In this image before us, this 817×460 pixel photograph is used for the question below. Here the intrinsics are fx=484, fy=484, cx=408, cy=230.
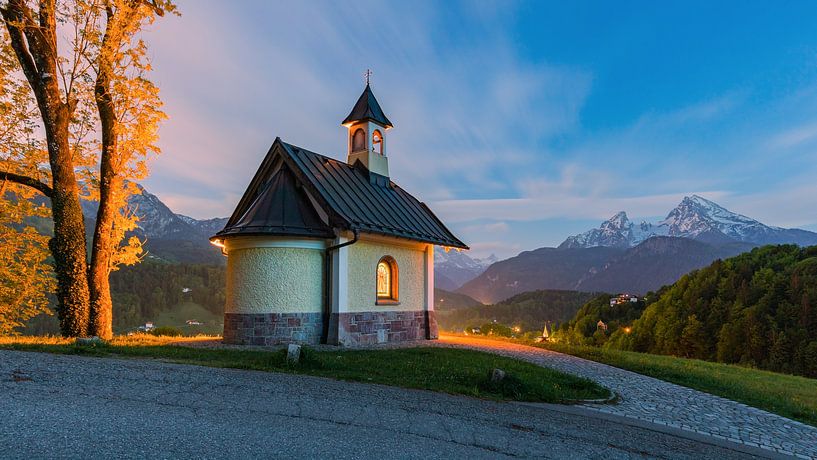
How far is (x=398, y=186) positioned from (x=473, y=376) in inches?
517

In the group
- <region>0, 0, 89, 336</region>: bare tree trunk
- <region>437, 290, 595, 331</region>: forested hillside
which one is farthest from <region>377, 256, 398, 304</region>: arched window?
<region>437, 290, 595, 331</region>: forested hillside

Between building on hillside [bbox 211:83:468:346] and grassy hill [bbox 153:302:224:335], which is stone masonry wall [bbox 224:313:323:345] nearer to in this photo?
building on hillside [bbox 211:83:468:346]

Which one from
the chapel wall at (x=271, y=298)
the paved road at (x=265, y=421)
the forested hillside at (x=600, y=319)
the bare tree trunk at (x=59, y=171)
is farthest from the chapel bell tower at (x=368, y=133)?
the forested hillside at (x=600, y=319)

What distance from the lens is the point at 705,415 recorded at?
7.79 m

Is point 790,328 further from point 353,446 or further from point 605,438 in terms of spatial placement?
point 353,446

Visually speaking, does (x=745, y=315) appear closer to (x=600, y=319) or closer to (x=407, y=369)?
(x=600, y=319)

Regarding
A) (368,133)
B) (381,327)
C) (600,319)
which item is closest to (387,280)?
(381,327)

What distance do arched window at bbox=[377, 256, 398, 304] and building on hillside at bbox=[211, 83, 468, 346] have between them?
1.3 inches

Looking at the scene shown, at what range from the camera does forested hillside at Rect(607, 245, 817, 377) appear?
29.1m

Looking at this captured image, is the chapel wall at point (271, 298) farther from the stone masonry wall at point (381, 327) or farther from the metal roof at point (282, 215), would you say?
the stone masonry wall at point (381, 327)

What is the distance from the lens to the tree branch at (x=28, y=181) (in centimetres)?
1321

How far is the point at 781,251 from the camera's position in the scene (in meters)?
38.2

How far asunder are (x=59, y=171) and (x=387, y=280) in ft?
32.1

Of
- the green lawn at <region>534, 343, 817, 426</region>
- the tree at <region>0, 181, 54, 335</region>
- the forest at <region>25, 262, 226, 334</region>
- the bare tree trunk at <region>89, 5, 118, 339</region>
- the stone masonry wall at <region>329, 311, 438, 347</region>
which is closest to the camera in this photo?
the green lawn at <region>534, 343, 817, 426</region>
